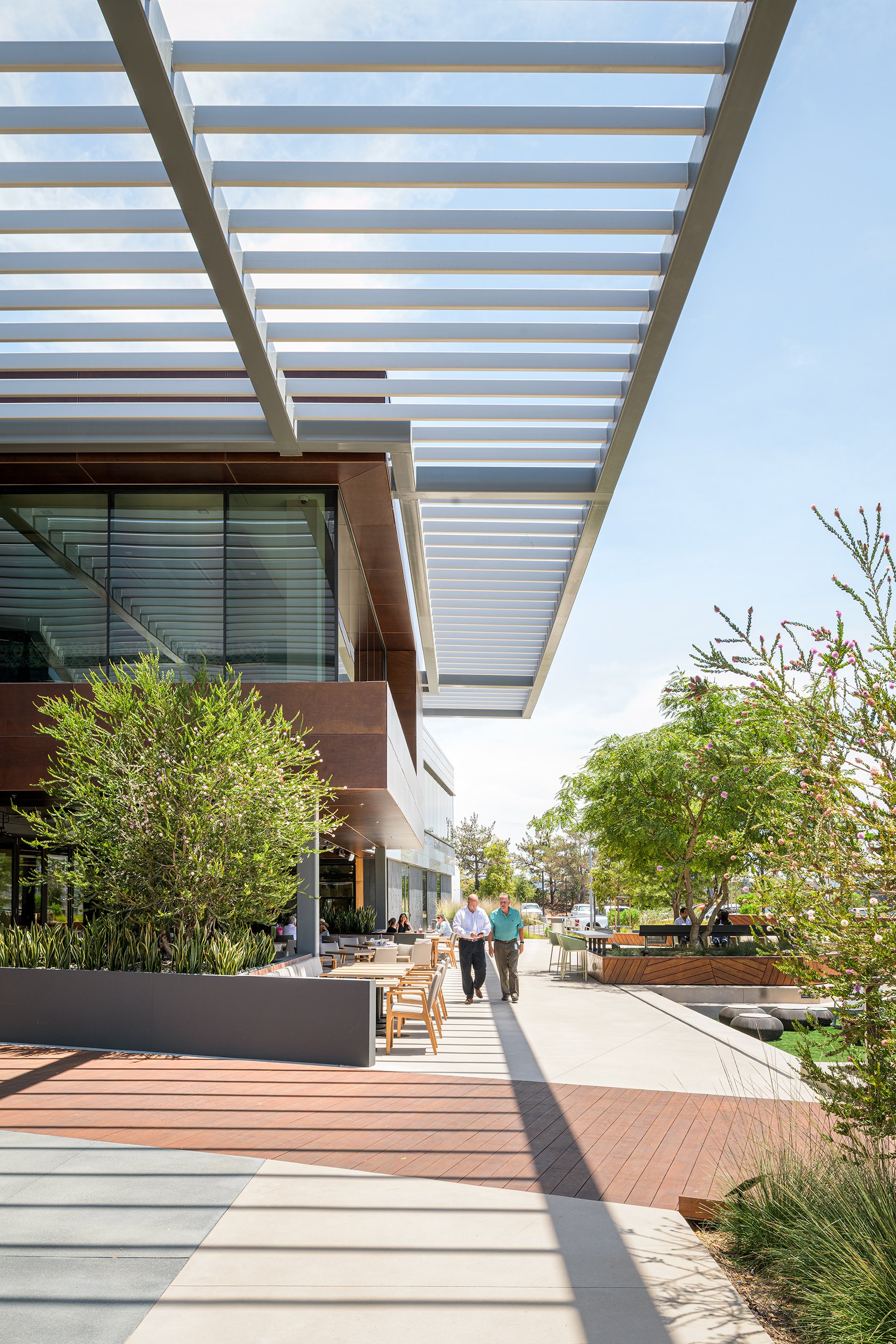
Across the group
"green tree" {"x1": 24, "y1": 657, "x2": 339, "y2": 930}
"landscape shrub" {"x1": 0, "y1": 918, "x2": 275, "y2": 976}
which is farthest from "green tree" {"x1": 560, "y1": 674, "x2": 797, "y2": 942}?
"landscape shrub" {"x1": 0, "y1": 918, "x2": 275, "y2": 976}

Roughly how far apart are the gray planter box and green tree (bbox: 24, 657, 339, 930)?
40.9 inches

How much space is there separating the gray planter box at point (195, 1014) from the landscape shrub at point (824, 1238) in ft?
17.4

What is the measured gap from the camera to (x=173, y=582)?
50.8 ft

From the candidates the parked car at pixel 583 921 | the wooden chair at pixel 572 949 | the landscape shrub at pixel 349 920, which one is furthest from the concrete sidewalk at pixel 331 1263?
the parked car at pixel 583 921

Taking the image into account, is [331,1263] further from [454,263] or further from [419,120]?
[454,263]

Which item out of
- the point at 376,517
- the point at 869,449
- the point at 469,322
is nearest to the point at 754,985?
the point at 869,449

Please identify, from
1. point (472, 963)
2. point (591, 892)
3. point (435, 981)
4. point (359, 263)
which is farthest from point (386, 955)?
point (591, 892)

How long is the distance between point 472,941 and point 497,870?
2111 inches

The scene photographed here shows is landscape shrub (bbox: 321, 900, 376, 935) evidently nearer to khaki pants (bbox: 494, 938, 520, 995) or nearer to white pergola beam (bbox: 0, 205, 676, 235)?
khaki pants (bbox: 494, 938, 520, 995)

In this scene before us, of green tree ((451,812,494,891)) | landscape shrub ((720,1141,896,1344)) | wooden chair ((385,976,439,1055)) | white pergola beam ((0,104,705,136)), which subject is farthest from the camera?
green tree ((451,812,494,891))

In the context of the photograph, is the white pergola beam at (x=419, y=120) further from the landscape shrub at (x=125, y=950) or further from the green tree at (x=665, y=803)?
the green tree at (x=665, y=803)

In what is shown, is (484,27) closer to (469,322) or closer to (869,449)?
(469,322)

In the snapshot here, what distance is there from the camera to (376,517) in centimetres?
1648

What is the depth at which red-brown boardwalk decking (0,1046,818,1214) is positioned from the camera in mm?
6270
